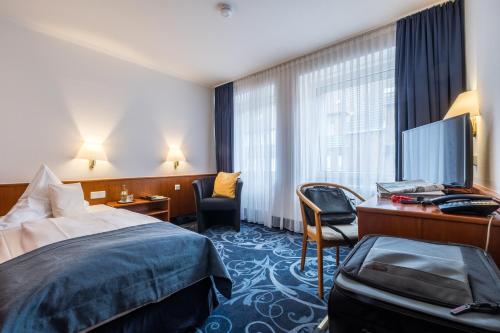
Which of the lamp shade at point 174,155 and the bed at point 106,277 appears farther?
the lamp shade at point 174,155

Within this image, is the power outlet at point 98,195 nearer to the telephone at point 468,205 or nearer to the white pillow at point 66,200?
the white pillow at point 66,200

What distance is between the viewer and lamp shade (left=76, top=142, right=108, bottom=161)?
295cm

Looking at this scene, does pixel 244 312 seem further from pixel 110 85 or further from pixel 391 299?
pixel 110 85

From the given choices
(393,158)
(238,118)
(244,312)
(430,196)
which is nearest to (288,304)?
(244,312)

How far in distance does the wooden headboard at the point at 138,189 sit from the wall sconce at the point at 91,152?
0.31m

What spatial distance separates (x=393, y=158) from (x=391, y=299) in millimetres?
2318

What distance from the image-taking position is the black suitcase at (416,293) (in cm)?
59

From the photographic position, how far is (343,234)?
175cm

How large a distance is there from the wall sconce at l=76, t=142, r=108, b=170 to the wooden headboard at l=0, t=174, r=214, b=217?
0.31 meters

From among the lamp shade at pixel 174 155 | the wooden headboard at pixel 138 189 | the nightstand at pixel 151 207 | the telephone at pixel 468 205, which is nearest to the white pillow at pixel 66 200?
the wooden headboard at pixel 138 189

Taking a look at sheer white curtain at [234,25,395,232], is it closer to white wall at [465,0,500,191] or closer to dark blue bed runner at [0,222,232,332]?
white wall at [465,0,500,191]

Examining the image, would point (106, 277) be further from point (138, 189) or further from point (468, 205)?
point (138, 189)

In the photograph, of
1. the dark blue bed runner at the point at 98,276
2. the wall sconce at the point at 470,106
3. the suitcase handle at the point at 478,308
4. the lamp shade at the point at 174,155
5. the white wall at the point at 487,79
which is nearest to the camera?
the suitcase handle at the point at 478,308

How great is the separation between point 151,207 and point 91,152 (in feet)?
3.62
